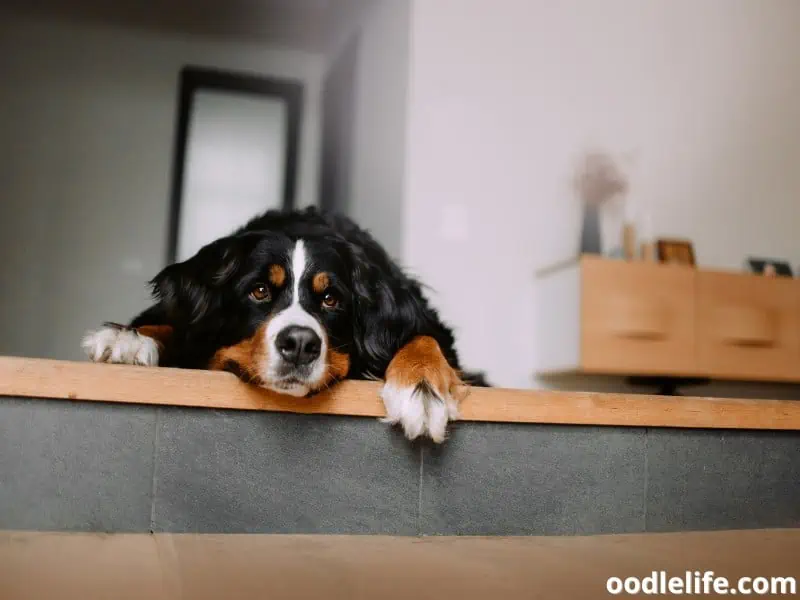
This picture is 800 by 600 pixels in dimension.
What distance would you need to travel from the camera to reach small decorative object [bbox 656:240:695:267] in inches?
137

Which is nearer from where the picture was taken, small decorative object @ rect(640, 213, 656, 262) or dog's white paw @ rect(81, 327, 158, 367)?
dog's white paw @ rect(81, 327, 158, 367)

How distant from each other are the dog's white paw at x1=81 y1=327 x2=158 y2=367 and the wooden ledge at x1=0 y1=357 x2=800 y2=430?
0.91 ft

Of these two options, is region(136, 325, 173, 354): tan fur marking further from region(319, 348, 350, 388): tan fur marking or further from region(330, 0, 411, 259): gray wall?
region(330, 0, 411, 259): gray wall

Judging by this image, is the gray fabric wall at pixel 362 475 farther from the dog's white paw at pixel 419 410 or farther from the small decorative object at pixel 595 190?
the small decorative object at pixel 595 190

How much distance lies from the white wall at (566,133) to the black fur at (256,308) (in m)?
1.57

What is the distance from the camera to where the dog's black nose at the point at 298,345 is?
1369mm

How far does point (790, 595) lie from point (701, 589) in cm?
10

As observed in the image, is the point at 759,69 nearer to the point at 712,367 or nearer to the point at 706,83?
the point at 706,83

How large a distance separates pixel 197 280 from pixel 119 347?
223 mm

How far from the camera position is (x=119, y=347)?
149cm

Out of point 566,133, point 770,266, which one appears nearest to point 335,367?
point 566,133

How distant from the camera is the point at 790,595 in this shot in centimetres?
91

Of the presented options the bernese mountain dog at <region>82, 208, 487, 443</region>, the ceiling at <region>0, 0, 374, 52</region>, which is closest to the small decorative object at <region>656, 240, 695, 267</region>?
the bernese mountain dog at <region>82, 208, 487, 443</region>

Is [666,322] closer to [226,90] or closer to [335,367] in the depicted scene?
[335,367]
